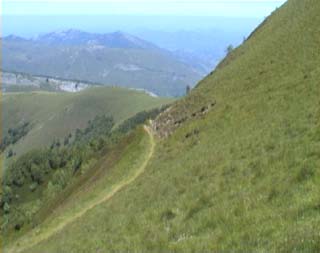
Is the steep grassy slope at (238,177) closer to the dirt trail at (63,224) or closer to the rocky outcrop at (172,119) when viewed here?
the rocky outcrop at (172,119)

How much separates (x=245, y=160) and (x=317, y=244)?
1643cm

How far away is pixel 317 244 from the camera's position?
1110 cm

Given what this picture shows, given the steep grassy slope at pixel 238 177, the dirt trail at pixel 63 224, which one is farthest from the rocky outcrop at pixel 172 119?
the dirt trail at pixel 63 224

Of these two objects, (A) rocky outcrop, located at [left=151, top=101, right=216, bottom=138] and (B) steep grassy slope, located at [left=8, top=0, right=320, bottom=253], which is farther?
(A) rocky outcrop, located at [left=151, top=101, right=216, bottom=138]

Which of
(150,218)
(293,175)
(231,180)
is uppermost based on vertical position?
(293,175)

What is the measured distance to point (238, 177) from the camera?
24.8m

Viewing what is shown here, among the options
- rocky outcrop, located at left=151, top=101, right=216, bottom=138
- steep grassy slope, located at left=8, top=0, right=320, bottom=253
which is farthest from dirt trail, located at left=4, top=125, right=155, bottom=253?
rocky outcrop, located at left=151, top=101, right=216, bottom=138

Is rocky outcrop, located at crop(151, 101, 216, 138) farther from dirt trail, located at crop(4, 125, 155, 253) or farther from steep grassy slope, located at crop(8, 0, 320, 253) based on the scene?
dirt trail, located at crop(4, 125, 155, 253)

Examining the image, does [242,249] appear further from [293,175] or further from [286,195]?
[293,175]

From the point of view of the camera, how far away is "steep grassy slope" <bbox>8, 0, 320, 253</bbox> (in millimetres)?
15320

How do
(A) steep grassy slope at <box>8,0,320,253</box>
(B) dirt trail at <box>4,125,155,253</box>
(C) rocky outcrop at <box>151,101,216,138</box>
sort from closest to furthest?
(A) steep grassy slope at <box>8,0,320,253</box>, (B) dirt trail at <box>4,125,155,253</box>, (C) rocky outcrop at <box>151,101,216,138</box>

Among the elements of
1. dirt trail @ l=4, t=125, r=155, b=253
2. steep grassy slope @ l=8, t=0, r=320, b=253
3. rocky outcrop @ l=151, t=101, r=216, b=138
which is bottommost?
dirt trail @ l=4, t=125, r=155, b=253

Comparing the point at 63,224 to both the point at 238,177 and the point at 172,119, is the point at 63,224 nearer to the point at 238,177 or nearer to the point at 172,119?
the point at 238,177

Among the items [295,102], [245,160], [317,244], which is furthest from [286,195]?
[295,102]
